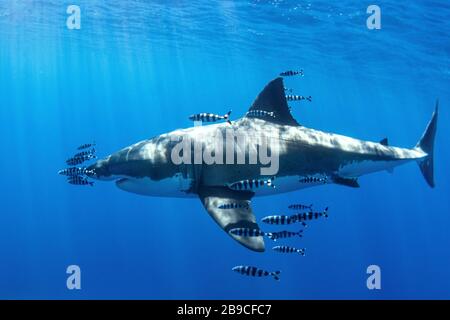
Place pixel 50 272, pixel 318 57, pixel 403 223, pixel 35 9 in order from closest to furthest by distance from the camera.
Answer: pixel 50 272, pixel 35 9, pixel 318 57, pixel 403 223

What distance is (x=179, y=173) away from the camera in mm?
8516

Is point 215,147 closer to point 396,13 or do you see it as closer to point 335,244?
point 396,13

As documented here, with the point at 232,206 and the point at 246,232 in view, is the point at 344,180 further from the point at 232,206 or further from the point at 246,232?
the point at 246,232

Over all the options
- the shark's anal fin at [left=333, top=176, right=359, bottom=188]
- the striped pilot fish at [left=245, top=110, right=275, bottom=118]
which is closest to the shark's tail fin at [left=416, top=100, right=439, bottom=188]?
the shark's anal fin at [left=333, top=176, right=359, bottom=188]

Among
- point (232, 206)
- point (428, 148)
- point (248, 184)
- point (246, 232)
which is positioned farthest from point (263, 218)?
point (428, 148)

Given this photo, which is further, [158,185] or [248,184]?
[158,185]

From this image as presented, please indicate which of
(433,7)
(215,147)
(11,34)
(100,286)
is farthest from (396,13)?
(11,34)

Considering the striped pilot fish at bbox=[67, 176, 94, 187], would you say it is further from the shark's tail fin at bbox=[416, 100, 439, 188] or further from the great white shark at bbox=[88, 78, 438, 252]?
the shark's tail fin at bbox=[416, 100, 439, 188]

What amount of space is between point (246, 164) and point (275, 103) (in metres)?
1.97

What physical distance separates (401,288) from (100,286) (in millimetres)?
20156

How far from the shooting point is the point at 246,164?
872cm

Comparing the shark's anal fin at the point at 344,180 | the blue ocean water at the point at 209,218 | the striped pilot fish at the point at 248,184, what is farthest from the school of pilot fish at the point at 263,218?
the blue ocean water at the point at 209,218

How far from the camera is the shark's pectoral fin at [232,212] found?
22.0ft

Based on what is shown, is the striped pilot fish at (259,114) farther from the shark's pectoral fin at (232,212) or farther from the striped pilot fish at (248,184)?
the striped pilot fish at (248,184)
